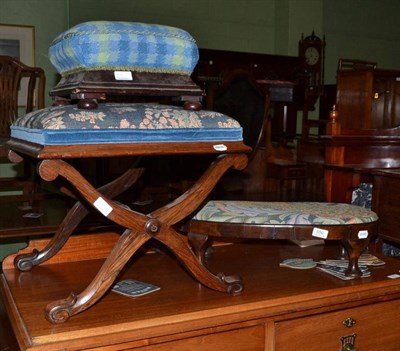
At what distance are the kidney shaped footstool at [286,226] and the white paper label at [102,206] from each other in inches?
15.2

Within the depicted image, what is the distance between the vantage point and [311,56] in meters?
8.37

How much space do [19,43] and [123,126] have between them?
5128 millimetres

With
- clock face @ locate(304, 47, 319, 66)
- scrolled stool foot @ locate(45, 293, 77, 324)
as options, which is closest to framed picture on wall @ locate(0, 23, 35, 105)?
clock face @ locate(304, 47, 319, 66)

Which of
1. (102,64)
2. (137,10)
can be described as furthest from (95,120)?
(137,10)

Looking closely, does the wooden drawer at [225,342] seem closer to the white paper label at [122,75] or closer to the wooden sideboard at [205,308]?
the wooden sideboard at [205,308]

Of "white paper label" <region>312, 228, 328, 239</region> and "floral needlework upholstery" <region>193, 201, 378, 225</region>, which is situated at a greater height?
"floral needlework upholstery" <region>193, 201, 378, 225</region>

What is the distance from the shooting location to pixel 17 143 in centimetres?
170

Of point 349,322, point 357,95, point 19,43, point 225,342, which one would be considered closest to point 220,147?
point 225,342

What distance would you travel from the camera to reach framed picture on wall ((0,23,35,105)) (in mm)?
6055

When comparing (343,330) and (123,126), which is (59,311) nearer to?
(123,126)

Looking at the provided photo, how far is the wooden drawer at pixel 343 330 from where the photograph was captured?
1728 mm

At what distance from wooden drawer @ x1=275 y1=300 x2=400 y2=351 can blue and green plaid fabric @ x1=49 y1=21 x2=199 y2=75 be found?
905 mm

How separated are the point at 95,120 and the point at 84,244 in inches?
28.6

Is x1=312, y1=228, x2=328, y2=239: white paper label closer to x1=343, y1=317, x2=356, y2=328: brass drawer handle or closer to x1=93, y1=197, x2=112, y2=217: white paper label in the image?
x1=343, y1=317, x2=356, y2=328: brass drawer handle
